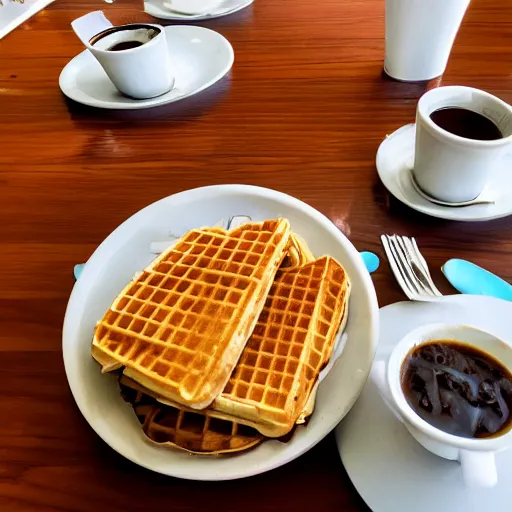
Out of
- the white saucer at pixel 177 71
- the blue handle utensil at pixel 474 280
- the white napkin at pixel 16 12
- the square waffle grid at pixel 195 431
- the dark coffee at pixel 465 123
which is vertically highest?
the white napkin at pixel 16 12

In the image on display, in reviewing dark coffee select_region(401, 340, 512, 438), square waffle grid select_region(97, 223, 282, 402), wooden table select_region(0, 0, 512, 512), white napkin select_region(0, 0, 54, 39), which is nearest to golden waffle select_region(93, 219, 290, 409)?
square waffle grid select_region(97, 223, 282, 402)

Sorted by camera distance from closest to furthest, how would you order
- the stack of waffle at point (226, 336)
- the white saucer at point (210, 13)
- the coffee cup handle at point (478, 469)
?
the coffee cup handle at point (478, 469) → the stack of waffle at point (226, 336) → the white saucer at point (210, 13)

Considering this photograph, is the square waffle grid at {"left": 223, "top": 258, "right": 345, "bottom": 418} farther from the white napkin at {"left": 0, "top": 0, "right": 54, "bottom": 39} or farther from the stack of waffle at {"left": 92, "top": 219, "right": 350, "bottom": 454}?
the white napkin at {"left": 0, "top": 0, "right": 54, "bottom": 39}

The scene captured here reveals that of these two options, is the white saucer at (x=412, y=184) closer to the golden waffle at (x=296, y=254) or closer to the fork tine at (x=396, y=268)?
the fork tine at (x=396, y=268)

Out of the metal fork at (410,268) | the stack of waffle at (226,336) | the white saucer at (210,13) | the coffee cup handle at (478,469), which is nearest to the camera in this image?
the coffee cup handle at (478,469)

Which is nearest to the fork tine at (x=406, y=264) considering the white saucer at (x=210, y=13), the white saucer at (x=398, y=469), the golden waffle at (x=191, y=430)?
the white saucer at (x=398, y=469)

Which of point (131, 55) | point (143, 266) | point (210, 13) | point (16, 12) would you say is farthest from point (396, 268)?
point (16, 12)

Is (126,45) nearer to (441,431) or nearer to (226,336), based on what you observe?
(226,336)

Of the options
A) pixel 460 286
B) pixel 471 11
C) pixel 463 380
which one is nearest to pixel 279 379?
pixel 463 380

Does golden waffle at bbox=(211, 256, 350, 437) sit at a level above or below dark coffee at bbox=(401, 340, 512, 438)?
below
